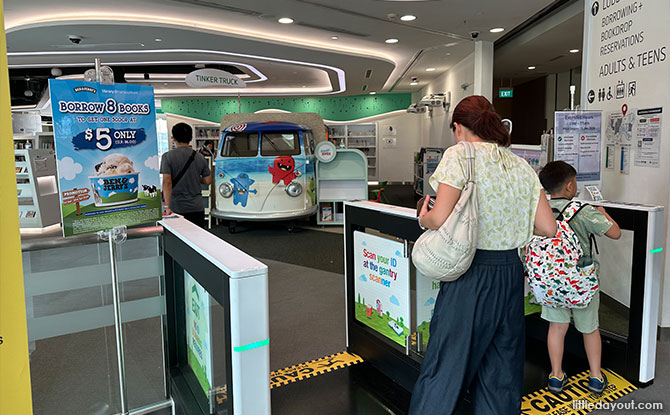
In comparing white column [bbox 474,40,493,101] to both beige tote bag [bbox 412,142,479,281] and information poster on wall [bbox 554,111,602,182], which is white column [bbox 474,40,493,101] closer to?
information poster on wall [bbox 554,111,602,182]

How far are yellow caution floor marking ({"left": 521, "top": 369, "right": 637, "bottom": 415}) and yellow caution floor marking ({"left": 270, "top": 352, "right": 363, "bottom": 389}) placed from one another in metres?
1.04

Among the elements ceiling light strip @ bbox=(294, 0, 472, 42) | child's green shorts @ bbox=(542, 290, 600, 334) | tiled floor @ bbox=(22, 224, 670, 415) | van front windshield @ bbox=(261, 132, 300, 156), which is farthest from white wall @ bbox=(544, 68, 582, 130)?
child's green shorts @ bbox=(542, 290, 600, 334)

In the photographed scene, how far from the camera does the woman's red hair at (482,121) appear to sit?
1813 mm

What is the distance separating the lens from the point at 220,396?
185 cm

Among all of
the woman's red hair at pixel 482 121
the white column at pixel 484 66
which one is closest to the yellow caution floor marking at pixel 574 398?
the woman's red hair at pixel 482 121

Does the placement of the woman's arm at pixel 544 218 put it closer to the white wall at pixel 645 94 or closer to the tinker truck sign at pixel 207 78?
the white wall at pixel 645 94

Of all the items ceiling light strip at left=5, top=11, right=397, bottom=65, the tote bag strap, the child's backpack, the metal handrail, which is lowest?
the child's backpack

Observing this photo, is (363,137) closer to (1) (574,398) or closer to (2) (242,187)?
(2) (242,187)

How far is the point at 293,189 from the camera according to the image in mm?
7203

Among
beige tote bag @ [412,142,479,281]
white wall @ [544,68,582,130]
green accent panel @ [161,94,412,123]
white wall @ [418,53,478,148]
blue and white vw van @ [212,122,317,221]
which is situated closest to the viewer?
beige tote bag @ [412,142,479,281]

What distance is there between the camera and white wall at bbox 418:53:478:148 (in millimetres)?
9859

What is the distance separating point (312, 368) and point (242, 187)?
4605mm

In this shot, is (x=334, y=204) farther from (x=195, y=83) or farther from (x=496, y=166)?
(x=496, y=166)

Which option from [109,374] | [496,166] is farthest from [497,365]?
[109,374]
